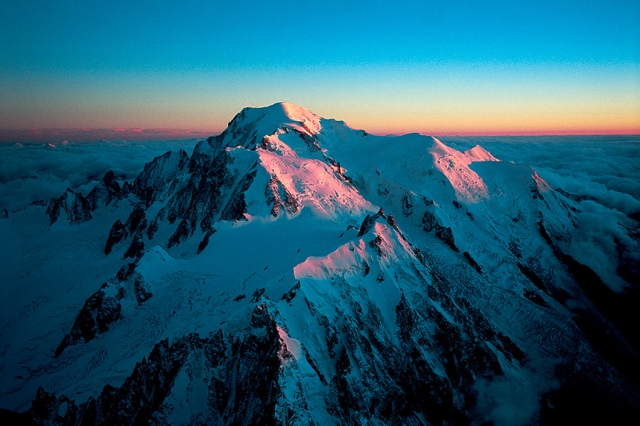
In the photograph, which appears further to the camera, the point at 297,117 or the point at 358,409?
the point at 297,117

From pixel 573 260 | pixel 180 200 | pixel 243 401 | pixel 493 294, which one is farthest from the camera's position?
pixel 180 200

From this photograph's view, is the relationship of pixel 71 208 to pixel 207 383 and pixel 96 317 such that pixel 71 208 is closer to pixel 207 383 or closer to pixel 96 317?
pixel 96 317

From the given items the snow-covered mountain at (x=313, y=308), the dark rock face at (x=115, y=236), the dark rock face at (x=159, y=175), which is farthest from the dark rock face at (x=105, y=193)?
the dark rock face at (x=115, y=236)

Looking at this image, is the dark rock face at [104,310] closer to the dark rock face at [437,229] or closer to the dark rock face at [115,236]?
the dark rock face at [115,236]

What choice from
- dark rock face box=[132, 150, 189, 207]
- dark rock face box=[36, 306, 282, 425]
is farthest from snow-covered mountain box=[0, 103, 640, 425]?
dark rock face box=[132, 150, 189, 207]

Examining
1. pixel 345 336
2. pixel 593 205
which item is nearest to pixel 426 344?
pixel 345 336

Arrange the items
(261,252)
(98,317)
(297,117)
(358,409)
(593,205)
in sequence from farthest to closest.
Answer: (593,205), (297,117), (261,252), (98,317), (358,409)

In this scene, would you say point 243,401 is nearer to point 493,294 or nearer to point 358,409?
point 358,409

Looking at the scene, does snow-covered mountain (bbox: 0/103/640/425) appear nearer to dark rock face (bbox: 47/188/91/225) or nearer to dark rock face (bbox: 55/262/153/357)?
dark rock face (bbox: 55/262/153/357)
